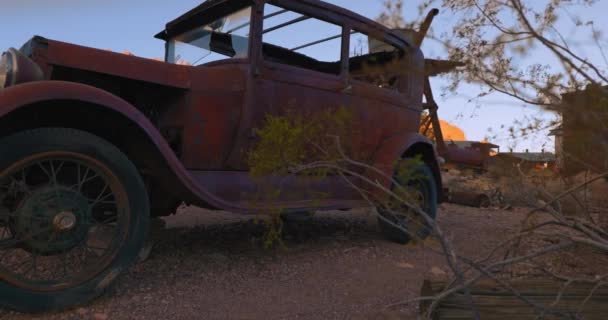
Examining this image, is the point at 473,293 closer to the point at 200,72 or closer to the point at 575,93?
the point at 575,93

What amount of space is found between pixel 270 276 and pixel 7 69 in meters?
1.86

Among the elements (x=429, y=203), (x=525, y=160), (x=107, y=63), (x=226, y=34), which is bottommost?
(x=429, y=203)

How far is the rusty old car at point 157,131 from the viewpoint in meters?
2.12

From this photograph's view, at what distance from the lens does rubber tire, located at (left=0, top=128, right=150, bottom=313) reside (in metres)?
2.02

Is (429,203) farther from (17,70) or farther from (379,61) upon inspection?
(17,70)

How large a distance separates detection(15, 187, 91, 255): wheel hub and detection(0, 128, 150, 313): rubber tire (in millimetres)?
192

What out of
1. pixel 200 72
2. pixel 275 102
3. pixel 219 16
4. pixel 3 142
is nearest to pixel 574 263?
pixel 275 102

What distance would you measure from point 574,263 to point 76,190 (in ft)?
10.6

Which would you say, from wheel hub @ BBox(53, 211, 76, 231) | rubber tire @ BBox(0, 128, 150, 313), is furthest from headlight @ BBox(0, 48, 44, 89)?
wheel hub @ BBox(53, 211, 76, 231)

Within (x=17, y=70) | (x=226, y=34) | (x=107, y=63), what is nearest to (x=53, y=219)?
(x=17, y=70)

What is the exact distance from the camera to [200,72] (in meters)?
3.01

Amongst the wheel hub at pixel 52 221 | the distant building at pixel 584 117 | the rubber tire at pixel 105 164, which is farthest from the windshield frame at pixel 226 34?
the distant building at pixel 584 117

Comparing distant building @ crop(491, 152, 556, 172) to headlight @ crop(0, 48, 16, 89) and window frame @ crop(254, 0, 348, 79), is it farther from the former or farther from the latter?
headlight @ crop(0, 48, 16, 89)

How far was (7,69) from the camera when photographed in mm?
2326
